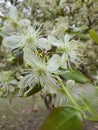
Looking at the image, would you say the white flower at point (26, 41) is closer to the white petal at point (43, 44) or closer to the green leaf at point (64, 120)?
the white petal at point (43, 44)

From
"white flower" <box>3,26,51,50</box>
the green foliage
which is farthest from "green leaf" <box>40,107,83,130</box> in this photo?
"white flower" <box>3,26,51,50</box>

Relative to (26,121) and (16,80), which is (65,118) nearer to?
(16,80)

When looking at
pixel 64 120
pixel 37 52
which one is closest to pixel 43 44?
pixel 37 52

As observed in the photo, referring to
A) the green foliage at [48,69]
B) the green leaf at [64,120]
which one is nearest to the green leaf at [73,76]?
the green foliage at [48,69]

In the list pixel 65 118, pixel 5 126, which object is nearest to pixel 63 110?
pixel 65 118

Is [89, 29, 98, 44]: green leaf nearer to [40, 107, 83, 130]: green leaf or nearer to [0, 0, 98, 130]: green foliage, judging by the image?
[0, 0, 98, 130]: green foliage

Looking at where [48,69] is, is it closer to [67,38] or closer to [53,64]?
[53,64]
